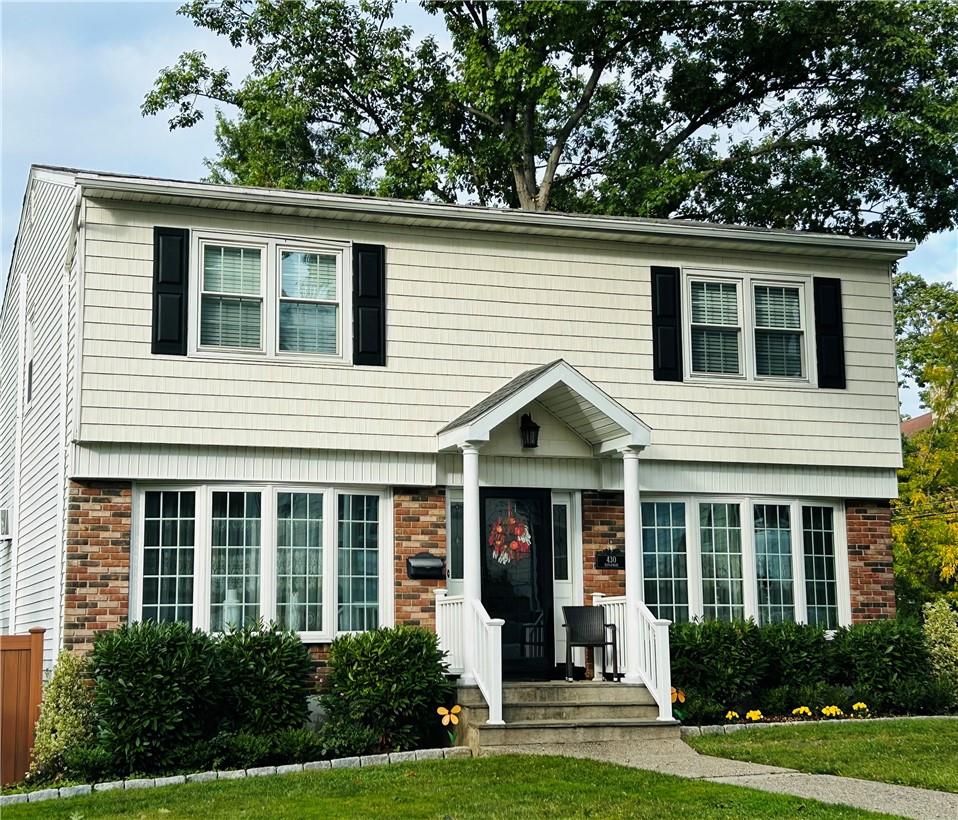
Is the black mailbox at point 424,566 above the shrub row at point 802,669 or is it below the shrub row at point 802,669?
above

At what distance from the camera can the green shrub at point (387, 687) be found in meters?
11.7

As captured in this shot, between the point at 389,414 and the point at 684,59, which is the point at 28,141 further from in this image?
the point at 684,59

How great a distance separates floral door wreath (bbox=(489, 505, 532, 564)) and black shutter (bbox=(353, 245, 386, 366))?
2255mm

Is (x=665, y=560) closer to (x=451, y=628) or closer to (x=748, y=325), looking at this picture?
(x=451, y=628)

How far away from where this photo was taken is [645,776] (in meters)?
9.74

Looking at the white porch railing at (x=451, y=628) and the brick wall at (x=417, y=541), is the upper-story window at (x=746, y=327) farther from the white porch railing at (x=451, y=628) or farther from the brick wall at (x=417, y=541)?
the white porch railing at (x=451, y=628)

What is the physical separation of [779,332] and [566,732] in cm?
590

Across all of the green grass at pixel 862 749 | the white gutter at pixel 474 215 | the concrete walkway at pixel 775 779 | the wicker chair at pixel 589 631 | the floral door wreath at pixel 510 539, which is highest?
the white gutter at pixel 474 215

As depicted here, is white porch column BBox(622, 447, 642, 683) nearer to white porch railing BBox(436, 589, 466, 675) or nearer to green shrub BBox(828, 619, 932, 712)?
white porch railing BBox(436, 589, 466, 675)

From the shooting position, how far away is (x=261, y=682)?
1173 cm

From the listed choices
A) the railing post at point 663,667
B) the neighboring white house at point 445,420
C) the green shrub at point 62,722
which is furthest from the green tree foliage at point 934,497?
the green shrub at point 62,722

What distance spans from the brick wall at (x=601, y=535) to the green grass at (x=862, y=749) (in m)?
2.43

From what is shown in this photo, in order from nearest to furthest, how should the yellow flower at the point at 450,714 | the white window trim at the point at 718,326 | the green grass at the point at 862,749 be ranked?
1. the green grass at the point at 862,749
2. the yellow flower at the point at 450,714
3. the white window trim at the point at 718,326

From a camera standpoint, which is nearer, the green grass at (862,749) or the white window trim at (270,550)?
the green grass at (862,749)
